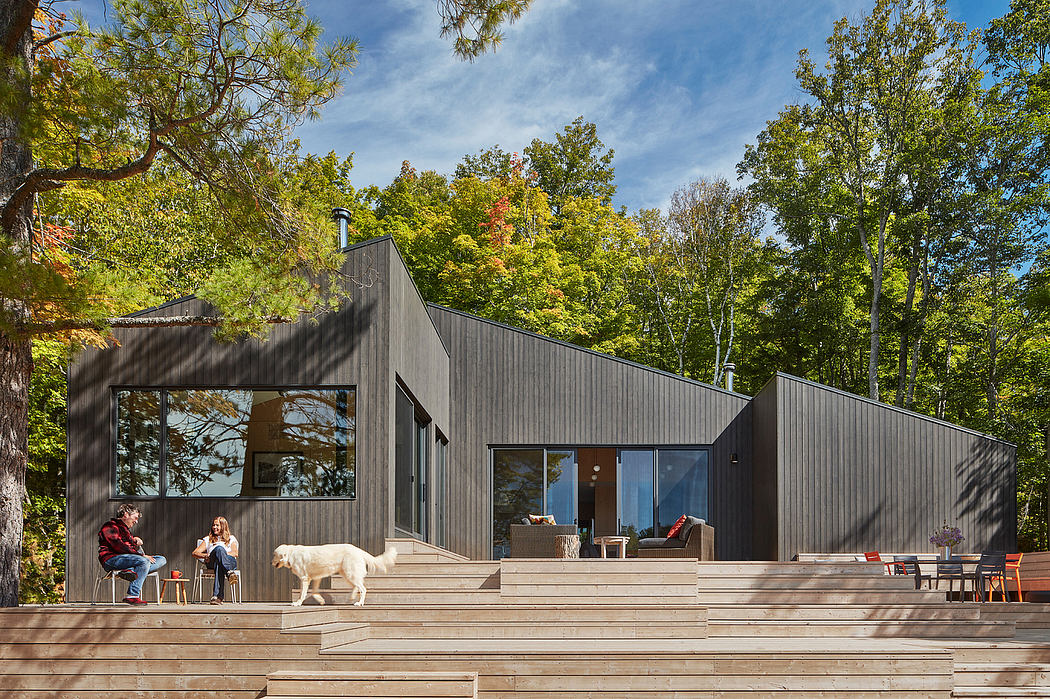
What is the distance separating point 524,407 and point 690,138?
17.1 metres

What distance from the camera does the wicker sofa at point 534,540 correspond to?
37.4 ft

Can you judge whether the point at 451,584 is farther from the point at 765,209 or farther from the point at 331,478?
the point at 765,209

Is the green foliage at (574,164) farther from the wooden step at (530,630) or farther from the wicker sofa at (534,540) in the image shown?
the wooden step at (530,630)

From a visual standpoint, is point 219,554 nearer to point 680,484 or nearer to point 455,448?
point 455,448

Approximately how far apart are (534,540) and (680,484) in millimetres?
3201

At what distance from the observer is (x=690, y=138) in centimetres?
2791

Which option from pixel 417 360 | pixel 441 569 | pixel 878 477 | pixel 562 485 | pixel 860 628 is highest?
pixel 417 360

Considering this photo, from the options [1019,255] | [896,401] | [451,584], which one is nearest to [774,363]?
[896,401]

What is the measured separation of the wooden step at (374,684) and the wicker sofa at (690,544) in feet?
18.8

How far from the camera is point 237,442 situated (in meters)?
8.98

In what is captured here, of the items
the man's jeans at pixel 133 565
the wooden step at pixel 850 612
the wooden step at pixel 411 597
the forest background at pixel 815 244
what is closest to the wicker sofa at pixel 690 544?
the wooden step at pixel 850 612

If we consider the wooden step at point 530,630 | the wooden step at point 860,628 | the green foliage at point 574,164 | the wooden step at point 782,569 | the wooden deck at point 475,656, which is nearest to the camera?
the wooden deck at point 475,656

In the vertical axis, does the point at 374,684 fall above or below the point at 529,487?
below

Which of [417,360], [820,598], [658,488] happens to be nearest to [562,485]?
[658,488]
